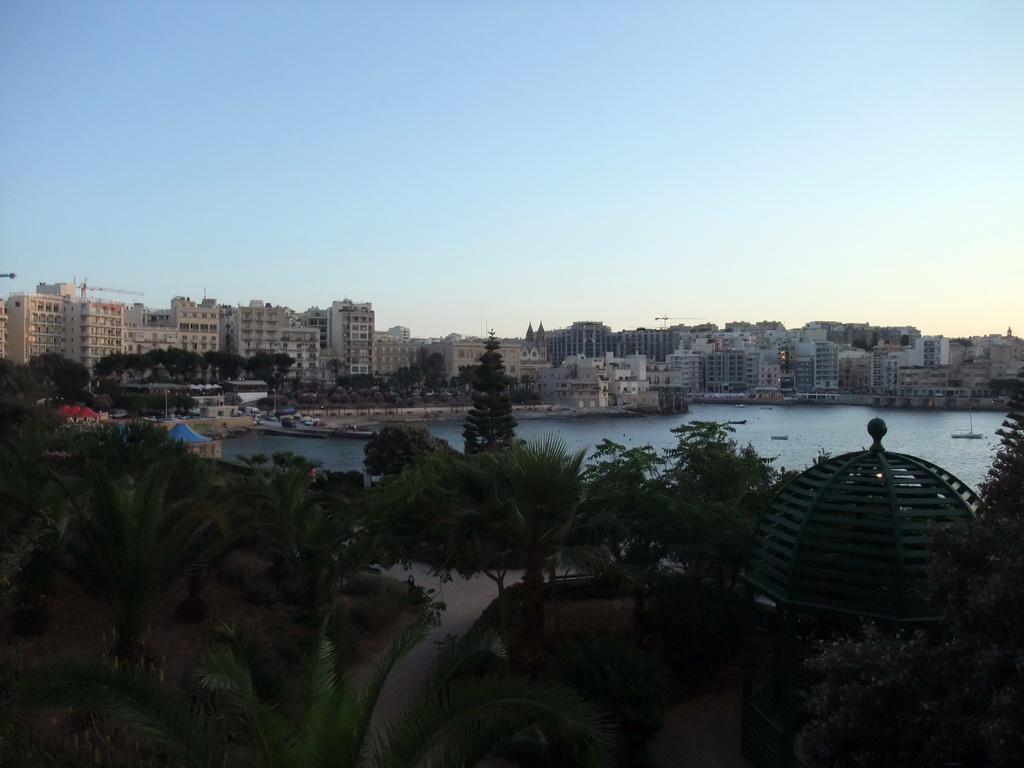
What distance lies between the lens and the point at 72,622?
267 inches

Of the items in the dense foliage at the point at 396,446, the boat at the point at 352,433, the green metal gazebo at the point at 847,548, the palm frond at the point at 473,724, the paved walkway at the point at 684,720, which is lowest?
the boat at the point at 352,433

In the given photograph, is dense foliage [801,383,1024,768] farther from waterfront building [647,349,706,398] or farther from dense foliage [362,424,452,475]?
waterfront building [647,349,706,398]

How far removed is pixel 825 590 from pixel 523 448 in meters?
2.15

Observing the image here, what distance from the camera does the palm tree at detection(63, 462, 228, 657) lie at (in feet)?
18.6

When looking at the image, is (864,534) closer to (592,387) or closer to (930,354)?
(592,387)

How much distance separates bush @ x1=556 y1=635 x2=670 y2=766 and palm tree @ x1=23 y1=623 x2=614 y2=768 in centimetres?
168

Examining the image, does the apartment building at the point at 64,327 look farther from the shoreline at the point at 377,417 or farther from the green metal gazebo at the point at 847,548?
the green metal gazebo at the point at 847,548

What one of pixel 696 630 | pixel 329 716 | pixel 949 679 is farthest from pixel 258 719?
pixel 696 630

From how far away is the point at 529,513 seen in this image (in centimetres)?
568

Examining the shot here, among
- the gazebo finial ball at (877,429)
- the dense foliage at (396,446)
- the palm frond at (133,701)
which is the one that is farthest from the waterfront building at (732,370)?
the palm frond at (133,701)

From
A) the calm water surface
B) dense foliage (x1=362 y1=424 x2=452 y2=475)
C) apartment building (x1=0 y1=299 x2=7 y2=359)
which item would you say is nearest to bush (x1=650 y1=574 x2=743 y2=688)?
dense foliage (x1=362 y1=424 x2=452 y2=475)

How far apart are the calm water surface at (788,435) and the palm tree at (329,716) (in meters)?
22.2

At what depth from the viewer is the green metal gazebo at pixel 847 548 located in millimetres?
4543

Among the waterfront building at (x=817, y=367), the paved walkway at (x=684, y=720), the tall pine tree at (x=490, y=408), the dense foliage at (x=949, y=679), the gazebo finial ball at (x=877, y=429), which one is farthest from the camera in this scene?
the waterfront building at (x=817, y=367)
